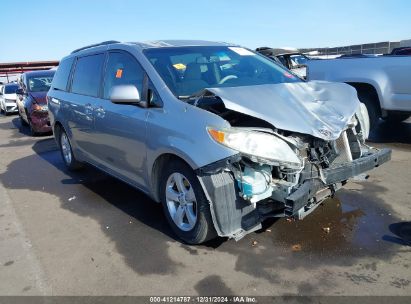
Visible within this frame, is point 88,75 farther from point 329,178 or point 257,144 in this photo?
point 329,178

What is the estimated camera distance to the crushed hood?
3.46 metres

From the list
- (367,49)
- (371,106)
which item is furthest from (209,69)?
(367,49)

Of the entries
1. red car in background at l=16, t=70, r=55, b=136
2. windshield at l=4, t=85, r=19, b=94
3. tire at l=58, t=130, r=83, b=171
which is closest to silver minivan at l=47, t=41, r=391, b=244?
tire at l=58, t=130, r=83, b=171

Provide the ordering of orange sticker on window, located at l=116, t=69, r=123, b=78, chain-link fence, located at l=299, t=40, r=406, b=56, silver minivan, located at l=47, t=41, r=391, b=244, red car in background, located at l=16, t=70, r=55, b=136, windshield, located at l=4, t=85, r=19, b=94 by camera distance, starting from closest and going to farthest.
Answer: silver minivan, located at l=47, t=41, r=391, b=244 < orange sticker on window, located at l=116, t=69, r=123, b=78 < red car in background, located at l=16, t=70, r=55, b=136 < windshield, located at l=4, t=85, r=19, b=94 < chain-link fence, located at l=299, t=40, r=406, b=56

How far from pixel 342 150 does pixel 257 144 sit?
1143 mm

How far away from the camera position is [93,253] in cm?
392

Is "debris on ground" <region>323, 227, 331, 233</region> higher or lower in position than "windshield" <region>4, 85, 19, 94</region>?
lower

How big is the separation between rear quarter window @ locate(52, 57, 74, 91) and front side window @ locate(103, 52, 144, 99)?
1.75 metres

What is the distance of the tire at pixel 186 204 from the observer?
3570 millimetres

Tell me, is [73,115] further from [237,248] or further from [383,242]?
[383,242]

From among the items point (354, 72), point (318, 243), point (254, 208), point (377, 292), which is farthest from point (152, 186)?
point (354, 72)

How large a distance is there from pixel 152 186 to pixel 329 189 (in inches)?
70.5

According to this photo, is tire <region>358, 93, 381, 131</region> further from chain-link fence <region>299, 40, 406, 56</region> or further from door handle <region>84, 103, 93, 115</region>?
chain-link fence <region>299, 40, 406, 56</region>

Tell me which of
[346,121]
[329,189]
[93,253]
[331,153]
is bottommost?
[93,253]
